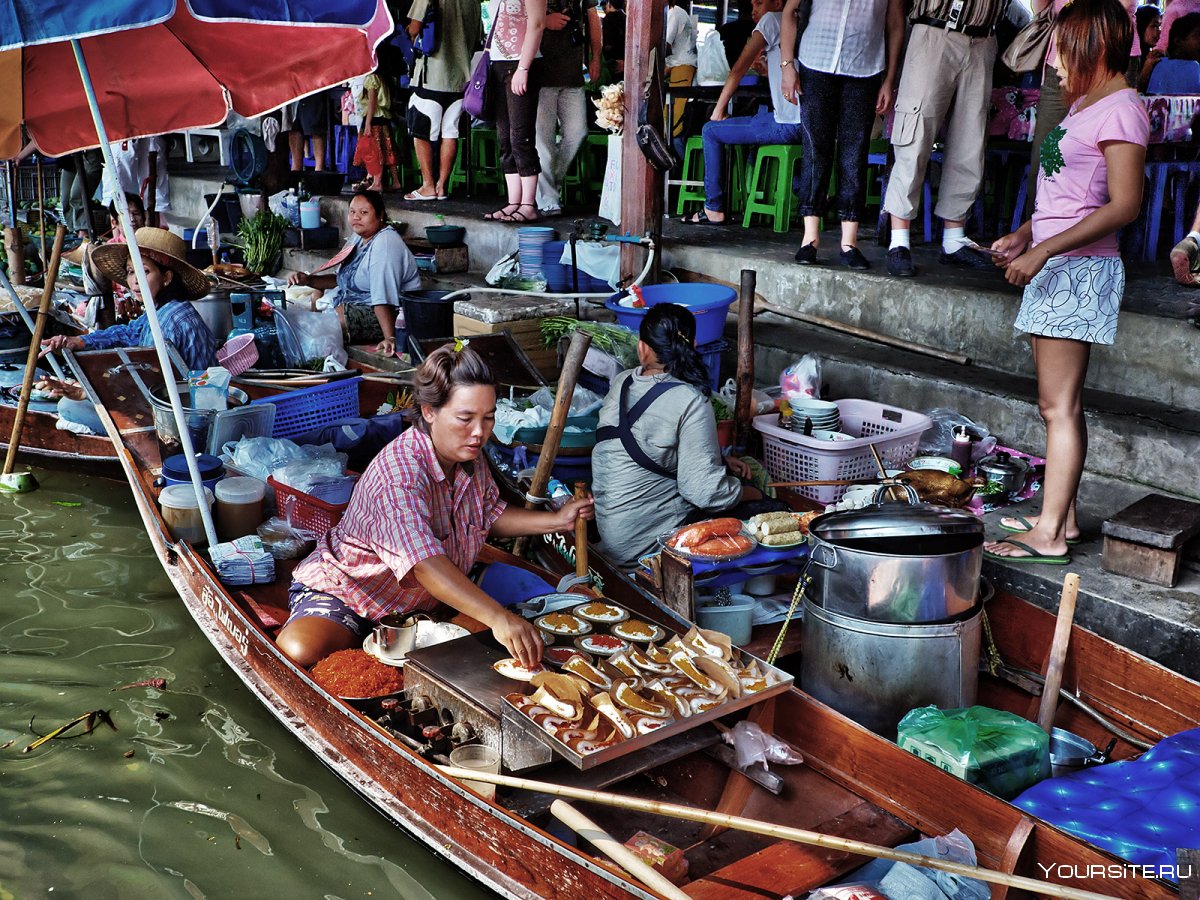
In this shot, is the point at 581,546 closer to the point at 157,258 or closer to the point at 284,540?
the point at 284,540

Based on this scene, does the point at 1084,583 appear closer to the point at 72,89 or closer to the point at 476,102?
the point at 72,89

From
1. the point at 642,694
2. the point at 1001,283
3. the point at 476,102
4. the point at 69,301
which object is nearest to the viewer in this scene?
the point at 642,694

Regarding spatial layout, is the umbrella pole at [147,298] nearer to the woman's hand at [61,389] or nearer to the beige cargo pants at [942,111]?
the woman's hand at [61,389]

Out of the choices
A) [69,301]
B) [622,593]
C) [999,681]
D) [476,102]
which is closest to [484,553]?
[622,593]

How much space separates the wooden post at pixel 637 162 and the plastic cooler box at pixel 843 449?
2383 mm

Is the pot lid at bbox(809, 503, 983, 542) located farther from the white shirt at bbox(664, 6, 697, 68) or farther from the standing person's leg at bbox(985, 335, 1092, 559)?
the white shirt at bbox(664, 6, 697, 68)

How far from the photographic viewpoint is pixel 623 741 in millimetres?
3277

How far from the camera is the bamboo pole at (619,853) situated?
2840 mm

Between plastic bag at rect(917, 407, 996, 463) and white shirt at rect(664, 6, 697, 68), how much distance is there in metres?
6.27

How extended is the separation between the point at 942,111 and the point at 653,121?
1.95 m

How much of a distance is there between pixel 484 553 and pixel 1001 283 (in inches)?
147

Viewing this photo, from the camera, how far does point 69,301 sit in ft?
34.6

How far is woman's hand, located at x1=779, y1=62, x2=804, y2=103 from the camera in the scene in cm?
737

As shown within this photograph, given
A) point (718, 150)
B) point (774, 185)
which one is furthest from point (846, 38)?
point (774, 185)
